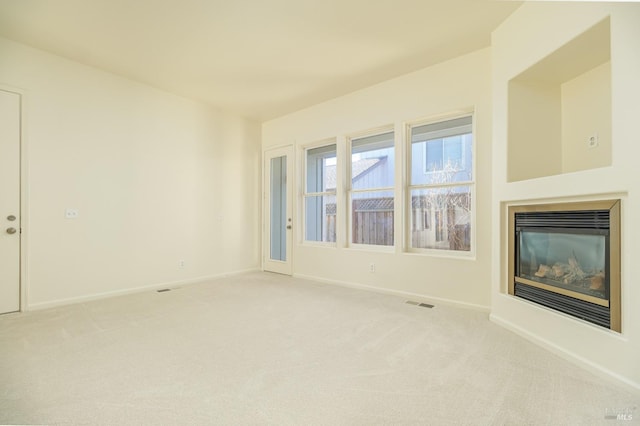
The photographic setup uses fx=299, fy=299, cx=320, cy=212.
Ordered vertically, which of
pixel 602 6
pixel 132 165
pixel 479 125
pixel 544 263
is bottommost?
pixel 544 263

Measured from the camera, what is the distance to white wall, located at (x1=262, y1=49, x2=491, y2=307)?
337 cm

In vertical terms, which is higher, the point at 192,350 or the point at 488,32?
the point at 488,32

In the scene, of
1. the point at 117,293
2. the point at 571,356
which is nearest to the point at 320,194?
the point at 117,293

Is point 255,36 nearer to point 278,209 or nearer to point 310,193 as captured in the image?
point 310,193

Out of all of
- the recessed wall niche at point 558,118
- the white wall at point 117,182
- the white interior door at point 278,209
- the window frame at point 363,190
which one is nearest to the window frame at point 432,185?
the window frame at point 363,190

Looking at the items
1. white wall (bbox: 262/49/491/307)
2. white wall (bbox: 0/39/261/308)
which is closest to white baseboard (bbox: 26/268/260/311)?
white wall (bbox: 0/39/261/308)

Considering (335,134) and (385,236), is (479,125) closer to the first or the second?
(385,236)

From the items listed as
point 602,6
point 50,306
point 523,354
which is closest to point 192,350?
point 50,306

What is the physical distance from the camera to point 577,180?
87.4 inches

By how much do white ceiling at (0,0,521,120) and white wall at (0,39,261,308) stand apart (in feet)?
1.43

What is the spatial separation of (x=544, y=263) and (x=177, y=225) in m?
4.70

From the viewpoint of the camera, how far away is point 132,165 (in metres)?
4.20

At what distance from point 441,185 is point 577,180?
63.0 inches

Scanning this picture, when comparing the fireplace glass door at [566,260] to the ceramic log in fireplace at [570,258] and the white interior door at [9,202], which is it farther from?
the white interior door at [9,202]
